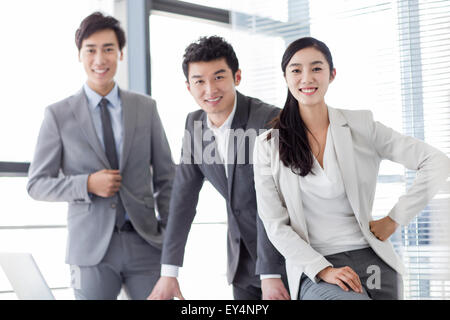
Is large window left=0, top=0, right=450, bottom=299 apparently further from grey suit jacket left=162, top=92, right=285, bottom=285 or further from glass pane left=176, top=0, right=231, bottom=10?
grey suit jacket left=162, top=92, right=285, bottom=285

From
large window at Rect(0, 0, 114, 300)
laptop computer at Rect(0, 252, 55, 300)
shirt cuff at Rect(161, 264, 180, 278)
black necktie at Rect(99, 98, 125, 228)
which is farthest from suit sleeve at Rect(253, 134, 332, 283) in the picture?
large window at Rect(0, 0, 114, 300)

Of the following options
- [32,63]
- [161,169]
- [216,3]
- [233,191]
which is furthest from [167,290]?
[32,63]

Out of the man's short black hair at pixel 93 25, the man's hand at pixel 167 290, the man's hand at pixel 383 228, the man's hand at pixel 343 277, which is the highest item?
the man's short black hair at pixel 93 25

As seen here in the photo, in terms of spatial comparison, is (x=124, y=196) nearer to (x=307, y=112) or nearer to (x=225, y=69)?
(x=225, y=69)

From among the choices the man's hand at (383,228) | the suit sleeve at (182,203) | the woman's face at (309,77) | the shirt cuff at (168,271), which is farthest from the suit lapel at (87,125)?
the man's hand at (383,228)

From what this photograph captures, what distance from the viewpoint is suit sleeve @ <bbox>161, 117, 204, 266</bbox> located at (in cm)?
205

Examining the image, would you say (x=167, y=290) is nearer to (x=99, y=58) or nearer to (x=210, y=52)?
(x=210, y=52)

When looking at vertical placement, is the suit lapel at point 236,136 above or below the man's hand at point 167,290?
above

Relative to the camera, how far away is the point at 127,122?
234cm

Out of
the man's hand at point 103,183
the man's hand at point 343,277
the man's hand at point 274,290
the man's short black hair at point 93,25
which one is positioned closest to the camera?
the man's hand at point 343,277

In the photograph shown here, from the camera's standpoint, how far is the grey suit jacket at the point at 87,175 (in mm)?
2244

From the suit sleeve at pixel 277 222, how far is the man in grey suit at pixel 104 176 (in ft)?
2.43

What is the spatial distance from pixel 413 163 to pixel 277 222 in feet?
1.45

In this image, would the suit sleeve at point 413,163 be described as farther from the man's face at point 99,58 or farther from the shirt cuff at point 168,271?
the man's face at point 99,58
